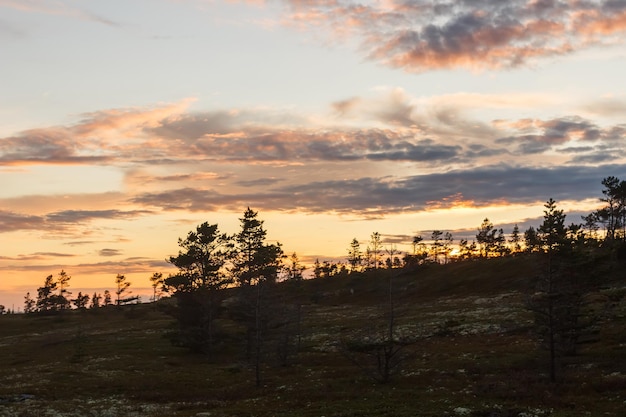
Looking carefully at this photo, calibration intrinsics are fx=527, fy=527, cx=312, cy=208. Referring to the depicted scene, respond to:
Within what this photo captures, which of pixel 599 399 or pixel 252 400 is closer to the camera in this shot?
pixel 599 399

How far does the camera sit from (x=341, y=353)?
62.1 metres

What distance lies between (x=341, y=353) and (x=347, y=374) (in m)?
6.25

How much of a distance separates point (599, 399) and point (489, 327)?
42.3 metres

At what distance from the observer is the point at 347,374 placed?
55906mm

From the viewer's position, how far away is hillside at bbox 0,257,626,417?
38594mm

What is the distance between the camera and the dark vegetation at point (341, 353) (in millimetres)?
40938

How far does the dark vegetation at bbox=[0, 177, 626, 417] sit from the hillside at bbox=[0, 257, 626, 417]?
248mm

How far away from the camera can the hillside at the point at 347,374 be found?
38.6 meters

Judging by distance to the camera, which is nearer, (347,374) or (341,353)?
Answer: (347,374)

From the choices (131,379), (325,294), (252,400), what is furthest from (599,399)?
(325,294)

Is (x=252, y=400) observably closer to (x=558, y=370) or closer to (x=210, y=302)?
(x=558, y=370)

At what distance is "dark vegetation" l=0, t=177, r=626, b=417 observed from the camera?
1612 inches

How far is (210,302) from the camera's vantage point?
82.9 m

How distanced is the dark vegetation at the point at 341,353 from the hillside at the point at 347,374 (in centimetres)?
25
